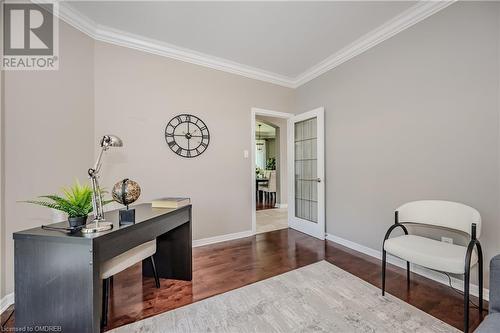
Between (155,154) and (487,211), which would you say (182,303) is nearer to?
(155,154)

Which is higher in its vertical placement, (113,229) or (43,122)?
(43,122)

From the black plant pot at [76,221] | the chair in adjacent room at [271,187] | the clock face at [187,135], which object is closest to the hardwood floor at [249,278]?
the black plant pot at [76,221]

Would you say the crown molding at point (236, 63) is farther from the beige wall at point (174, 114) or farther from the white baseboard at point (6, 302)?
the white baseboard at point (6, 302)

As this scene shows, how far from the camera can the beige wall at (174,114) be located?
2574 mm

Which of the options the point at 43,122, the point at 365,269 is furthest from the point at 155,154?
the point at 365,269

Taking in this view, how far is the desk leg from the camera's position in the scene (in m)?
2.08

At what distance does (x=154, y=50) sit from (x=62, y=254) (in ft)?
8.61

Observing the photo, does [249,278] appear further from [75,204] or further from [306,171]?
[306,171]

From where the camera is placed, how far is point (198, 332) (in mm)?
1437

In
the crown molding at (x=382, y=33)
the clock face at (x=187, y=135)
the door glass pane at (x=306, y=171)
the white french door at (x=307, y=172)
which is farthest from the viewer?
the door glass pane at (x=306, y=171)

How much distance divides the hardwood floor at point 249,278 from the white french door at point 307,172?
415mm

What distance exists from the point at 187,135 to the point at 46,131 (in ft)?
4.72

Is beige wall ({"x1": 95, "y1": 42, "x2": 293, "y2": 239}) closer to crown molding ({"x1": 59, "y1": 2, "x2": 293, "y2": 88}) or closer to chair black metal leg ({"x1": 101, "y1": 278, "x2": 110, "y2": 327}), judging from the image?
crown molding ({"x1": 59, "y1": 2, "x2": 293, "y2": 88})

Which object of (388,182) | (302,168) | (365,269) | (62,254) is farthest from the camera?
(302,168)
